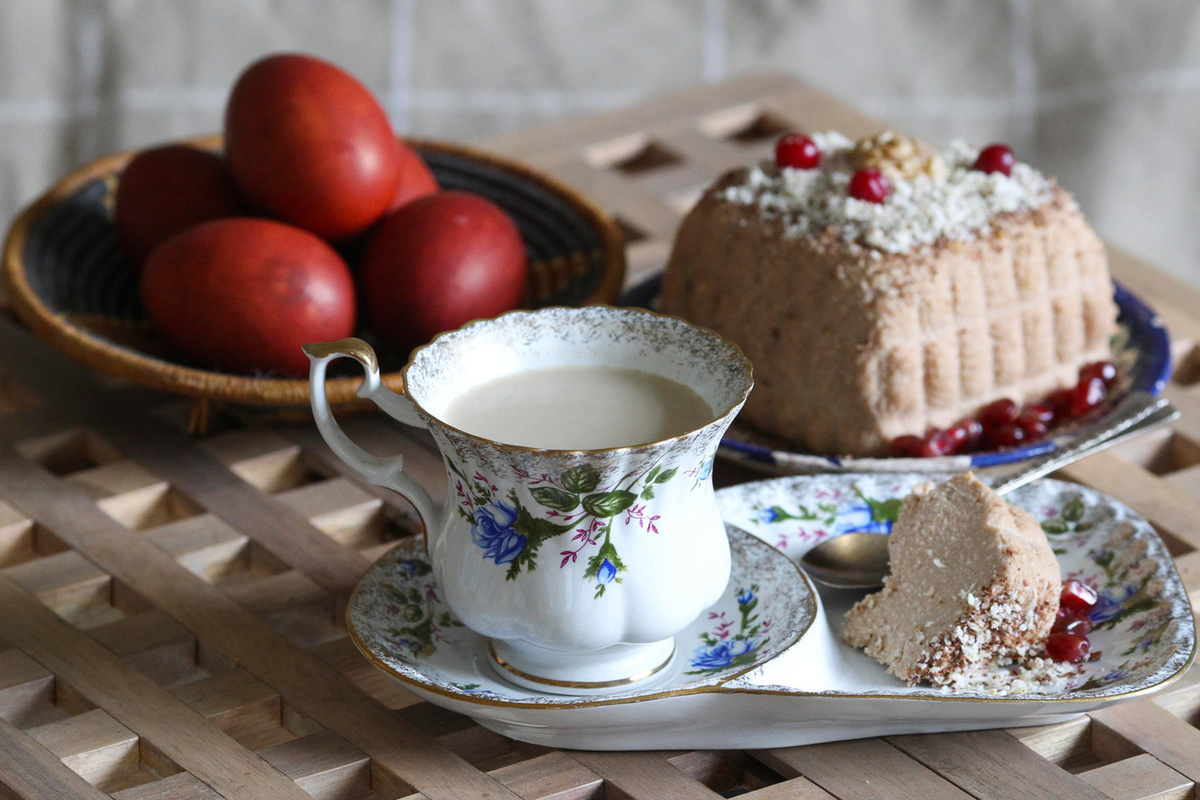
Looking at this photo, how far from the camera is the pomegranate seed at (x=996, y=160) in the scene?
878 mm

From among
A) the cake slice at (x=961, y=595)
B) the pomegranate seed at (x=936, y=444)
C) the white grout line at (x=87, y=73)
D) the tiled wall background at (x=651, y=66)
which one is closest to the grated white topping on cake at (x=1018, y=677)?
the cake slice at (x=961, y=595)

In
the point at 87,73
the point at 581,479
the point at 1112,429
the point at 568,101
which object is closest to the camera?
the point at 581,479

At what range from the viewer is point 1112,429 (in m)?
0.77

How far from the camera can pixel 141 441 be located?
832 millimetres

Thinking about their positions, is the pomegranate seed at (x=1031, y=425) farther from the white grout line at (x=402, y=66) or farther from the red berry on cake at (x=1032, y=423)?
the white grout line at (x=402, y=66)

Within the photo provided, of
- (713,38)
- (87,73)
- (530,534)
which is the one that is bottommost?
(87,73)

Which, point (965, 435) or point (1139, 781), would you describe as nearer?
point (1139, 781)

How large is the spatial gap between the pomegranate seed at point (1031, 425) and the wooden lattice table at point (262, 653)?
0.04 metres

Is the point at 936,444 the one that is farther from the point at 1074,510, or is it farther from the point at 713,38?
the point at 713,38

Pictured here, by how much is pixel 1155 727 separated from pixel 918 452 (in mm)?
250

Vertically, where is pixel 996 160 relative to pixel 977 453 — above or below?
above

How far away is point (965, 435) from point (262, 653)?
45cm

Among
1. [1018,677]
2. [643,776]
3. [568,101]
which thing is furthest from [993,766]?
[568,101]

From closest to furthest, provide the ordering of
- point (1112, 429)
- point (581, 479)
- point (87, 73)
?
point (581, 479)
point (1112, 429)
point (87, 73)
